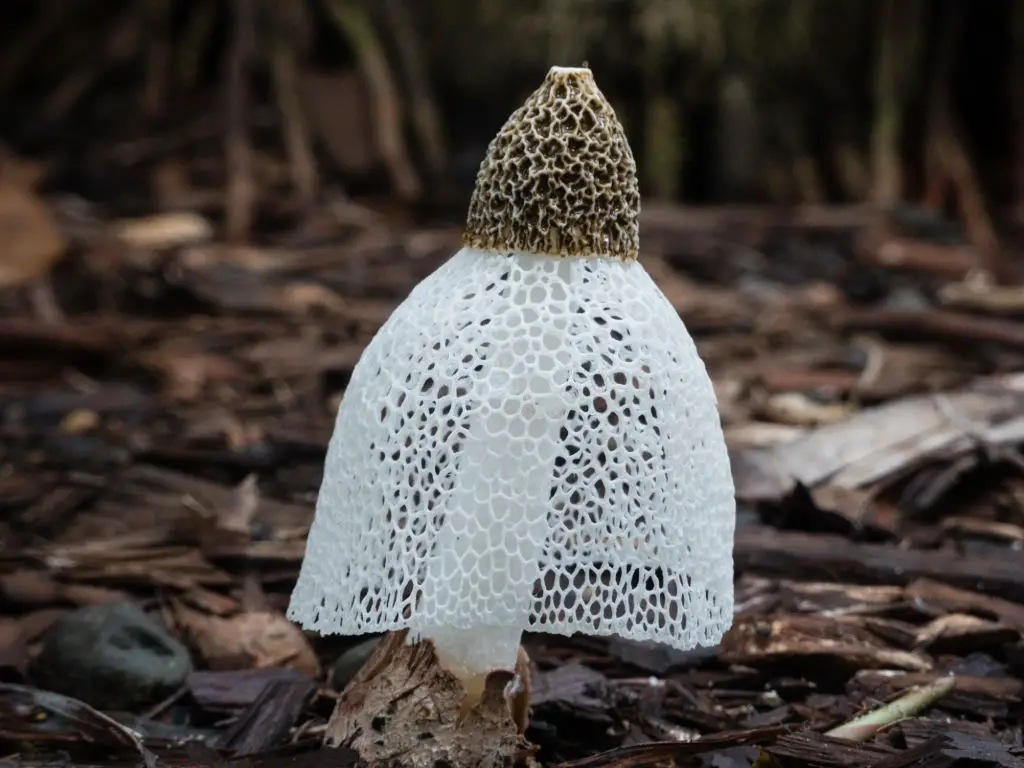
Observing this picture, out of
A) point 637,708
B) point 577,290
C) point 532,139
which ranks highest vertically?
point 532,139

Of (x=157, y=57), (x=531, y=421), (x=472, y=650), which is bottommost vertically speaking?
(x=472, y=650)

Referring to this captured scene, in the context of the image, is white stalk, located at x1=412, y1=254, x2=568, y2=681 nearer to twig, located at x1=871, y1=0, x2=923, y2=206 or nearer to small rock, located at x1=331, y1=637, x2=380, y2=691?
small rock, located at x1=331, y1=637, x2=380, y2=691

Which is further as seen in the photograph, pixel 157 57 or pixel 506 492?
pixel 157 57

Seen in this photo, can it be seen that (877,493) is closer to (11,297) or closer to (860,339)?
(860,339)

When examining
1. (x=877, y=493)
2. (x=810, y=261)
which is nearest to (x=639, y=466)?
(x=877, y=493)

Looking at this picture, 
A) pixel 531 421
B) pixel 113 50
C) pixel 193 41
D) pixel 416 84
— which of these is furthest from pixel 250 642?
pixel 113 50

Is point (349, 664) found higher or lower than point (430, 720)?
lower

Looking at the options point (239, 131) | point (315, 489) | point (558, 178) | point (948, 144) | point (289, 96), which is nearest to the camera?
point (558, 178)

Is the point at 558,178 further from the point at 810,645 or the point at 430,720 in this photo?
the point at 810,645
